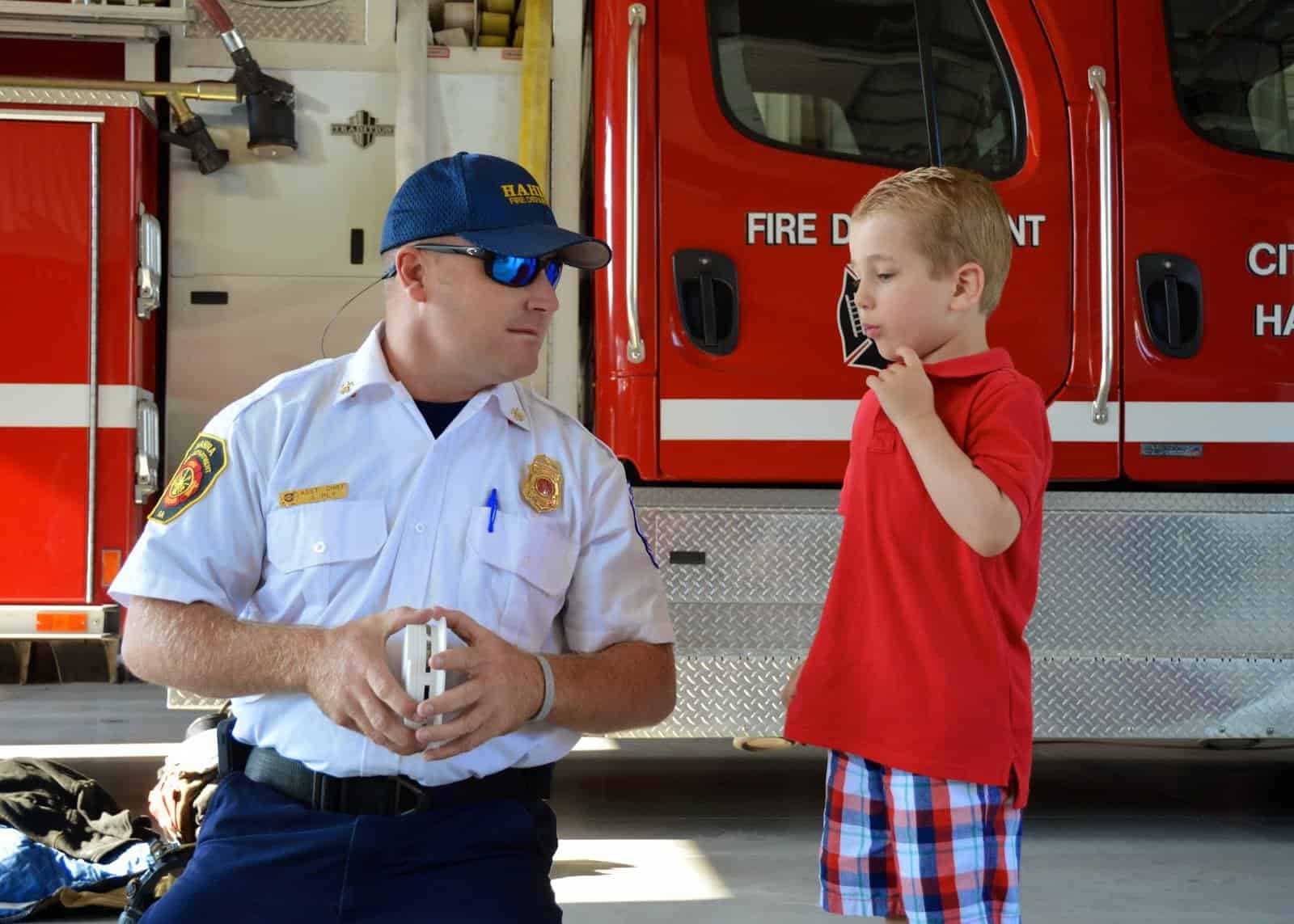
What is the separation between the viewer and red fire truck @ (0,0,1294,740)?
3.79m

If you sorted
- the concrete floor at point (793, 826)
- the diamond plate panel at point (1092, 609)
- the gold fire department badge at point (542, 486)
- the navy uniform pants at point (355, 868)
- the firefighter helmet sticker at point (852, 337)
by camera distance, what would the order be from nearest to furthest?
the navy uniform pants at point (355, 868) → the gold fire department badge at point (542, 486) → the concrete floor at point (793, 826) → the firefighter helmet sticker at point (852, 337) → the diamond plate panel at point (1092, 609)

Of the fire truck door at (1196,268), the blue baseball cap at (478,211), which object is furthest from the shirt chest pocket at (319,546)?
the fire truck door at (1196,268)

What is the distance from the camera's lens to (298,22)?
13.5 feet

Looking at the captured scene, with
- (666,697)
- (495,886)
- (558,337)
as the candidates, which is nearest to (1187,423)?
(558,337)

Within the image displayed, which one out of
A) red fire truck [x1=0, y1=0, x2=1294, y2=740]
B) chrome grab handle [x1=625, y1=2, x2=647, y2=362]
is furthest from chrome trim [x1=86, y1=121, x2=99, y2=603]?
chrome grab handle [x1=625, y1=2, x2=647, y2=362]

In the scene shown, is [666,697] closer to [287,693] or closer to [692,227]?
[287,693]

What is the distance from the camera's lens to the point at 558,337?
3990mm

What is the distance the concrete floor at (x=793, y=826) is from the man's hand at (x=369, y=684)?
67.6 inches

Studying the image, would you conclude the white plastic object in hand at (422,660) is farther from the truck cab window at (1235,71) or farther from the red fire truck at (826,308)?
the truck cab window at (1235,71)

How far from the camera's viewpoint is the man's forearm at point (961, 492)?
200 cm

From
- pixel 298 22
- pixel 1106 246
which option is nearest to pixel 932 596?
pixel 1106 246

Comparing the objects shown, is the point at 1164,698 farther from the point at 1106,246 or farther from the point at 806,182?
the point at 806,182

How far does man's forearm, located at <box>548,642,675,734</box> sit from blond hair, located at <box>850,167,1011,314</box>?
0.66 meters

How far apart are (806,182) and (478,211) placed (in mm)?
1955
